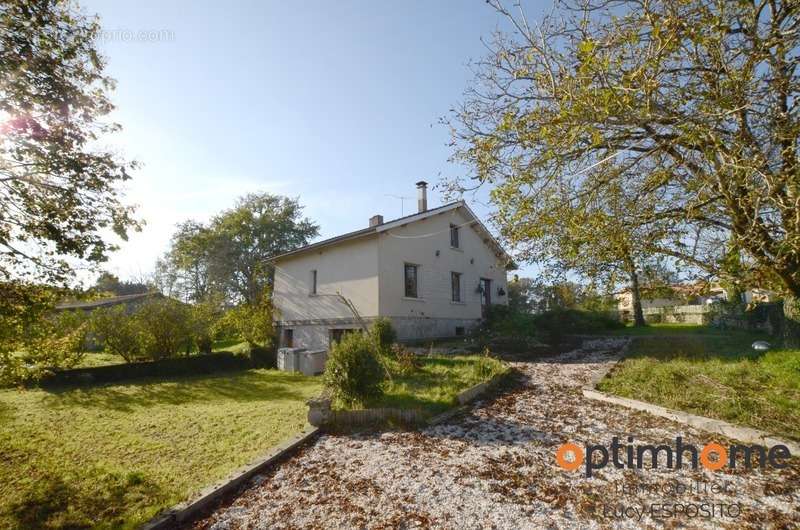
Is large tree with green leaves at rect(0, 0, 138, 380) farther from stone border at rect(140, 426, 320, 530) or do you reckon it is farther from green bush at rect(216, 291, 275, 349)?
green bush at rect(216, 291, 275, 349)

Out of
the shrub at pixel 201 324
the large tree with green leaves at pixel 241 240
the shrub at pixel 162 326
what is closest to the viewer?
the shrub at pixel 162 326

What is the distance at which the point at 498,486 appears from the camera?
4.10 m

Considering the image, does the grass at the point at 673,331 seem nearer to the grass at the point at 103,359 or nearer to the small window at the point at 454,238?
the small window at the point at 454,238

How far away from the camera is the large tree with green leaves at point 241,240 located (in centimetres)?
3509

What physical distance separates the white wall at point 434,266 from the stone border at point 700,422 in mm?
6788

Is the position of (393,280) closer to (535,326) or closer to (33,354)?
(535,326)

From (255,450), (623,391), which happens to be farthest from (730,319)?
(255,450)

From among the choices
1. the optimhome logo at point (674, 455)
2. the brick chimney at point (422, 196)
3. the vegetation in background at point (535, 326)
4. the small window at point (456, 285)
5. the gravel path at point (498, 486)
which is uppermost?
the brick chimney at point (422, 196)

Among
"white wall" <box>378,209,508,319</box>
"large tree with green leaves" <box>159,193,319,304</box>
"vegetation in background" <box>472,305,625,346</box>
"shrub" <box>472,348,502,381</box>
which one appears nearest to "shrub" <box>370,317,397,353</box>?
"white wall" <box>378,209,508,319</box>

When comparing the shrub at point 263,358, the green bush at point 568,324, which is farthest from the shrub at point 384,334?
the green bush at point 568,324

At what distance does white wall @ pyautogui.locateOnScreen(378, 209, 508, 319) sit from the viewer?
15336 mm

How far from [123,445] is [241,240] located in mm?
31815

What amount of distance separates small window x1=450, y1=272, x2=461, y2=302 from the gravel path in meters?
12.9

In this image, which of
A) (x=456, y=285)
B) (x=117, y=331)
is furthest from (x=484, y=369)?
(x=117, y=331)
